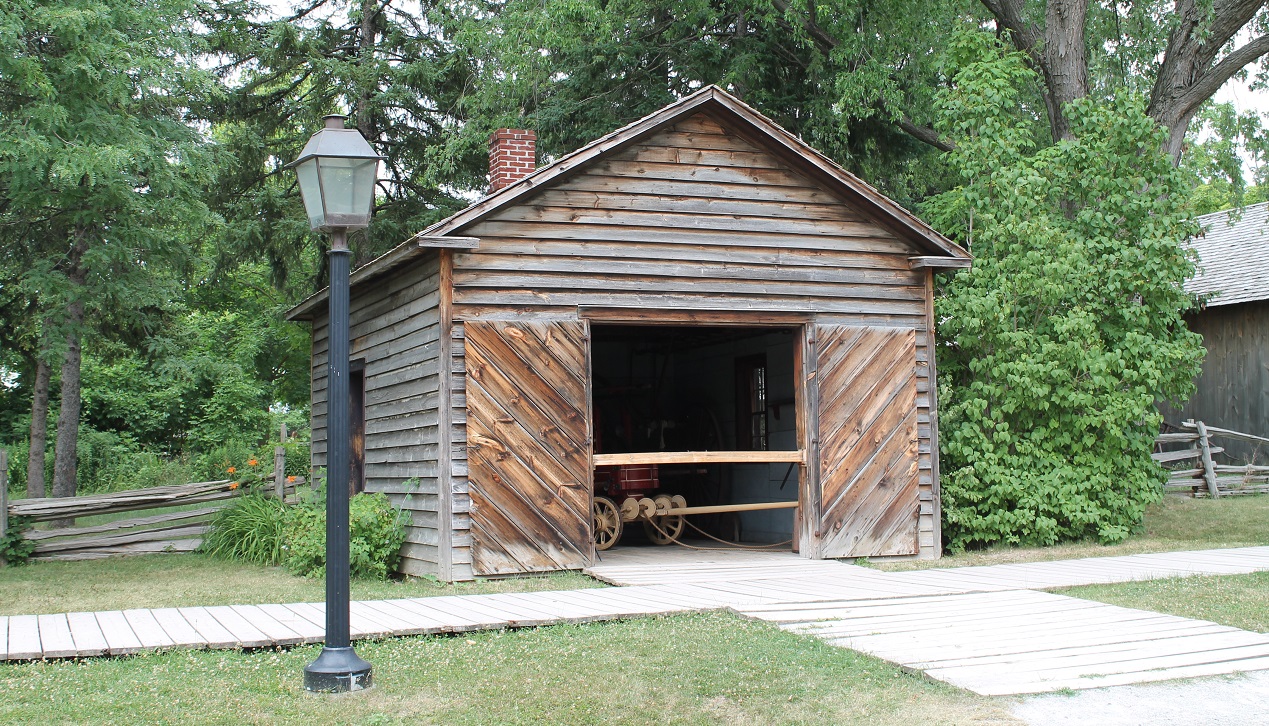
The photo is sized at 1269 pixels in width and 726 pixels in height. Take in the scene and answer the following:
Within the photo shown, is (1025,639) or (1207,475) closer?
(1025,639)

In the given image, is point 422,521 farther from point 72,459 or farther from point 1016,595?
point 72,459

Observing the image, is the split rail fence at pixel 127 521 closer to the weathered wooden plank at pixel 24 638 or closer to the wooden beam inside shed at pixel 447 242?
the wooden beam inside shed at pixel 447 242

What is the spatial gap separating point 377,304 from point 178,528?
4559 mm

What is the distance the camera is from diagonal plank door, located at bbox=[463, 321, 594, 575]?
10.4m

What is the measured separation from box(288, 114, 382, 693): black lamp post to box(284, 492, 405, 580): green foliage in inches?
185

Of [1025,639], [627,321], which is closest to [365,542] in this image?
[627,321]

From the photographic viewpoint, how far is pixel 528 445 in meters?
10.6

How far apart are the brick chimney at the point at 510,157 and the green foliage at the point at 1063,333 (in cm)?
474

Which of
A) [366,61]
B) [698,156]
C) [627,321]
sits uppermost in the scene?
[366,61]

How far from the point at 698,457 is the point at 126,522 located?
7557 mm

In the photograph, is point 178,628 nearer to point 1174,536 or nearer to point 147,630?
point 147,630

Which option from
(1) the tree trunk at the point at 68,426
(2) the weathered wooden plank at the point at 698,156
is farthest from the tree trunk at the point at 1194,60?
(1) the tree trunk at the point at 68,426

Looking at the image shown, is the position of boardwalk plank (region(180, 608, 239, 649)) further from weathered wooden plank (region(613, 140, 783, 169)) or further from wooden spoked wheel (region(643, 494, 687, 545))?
wooden spoked wheel (region(643, 494, 687, 545))

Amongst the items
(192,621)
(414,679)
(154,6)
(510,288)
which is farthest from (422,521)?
(154,6)
